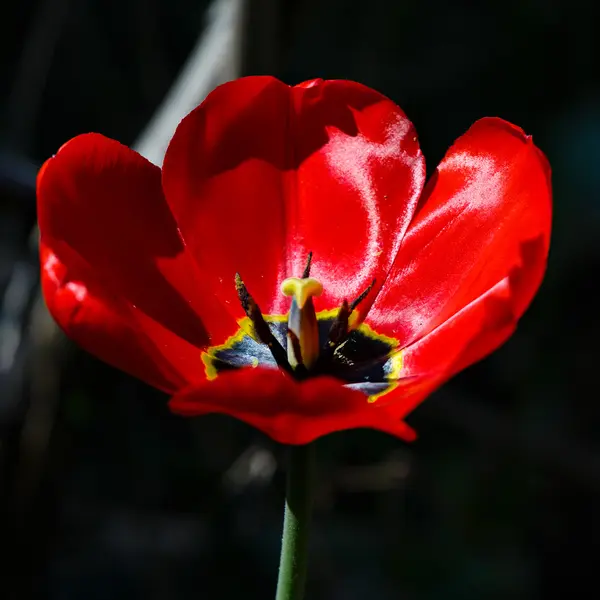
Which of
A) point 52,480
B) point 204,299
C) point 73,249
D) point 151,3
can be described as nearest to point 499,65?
point 151,3

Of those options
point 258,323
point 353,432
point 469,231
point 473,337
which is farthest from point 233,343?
point 353,432

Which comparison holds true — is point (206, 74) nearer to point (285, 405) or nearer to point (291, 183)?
point (291, 183)

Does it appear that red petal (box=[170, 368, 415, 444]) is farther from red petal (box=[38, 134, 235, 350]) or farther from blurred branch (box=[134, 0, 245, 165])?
blurred branch (box=[134, 0, 245, 165])

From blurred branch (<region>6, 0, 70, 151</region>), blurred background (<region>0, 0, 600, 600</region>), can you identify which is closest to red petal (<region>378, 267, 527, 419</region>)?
blurred background (<region>0, 0, 600, 600</region>)

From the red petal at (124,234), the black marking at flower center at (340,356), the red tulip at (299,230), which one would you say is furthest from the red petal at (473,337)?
the red petal at (124,234)

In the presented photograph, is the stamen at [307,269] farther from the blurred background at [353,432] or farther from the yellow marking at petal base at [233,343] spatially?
the blurred background at [353,432]

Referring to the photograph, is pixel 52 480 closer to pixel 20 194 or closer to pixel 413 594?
pixel 20 194

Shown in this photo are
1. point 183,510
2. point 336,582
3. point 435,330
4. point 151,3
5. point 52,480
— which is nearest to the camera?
point 435,330
